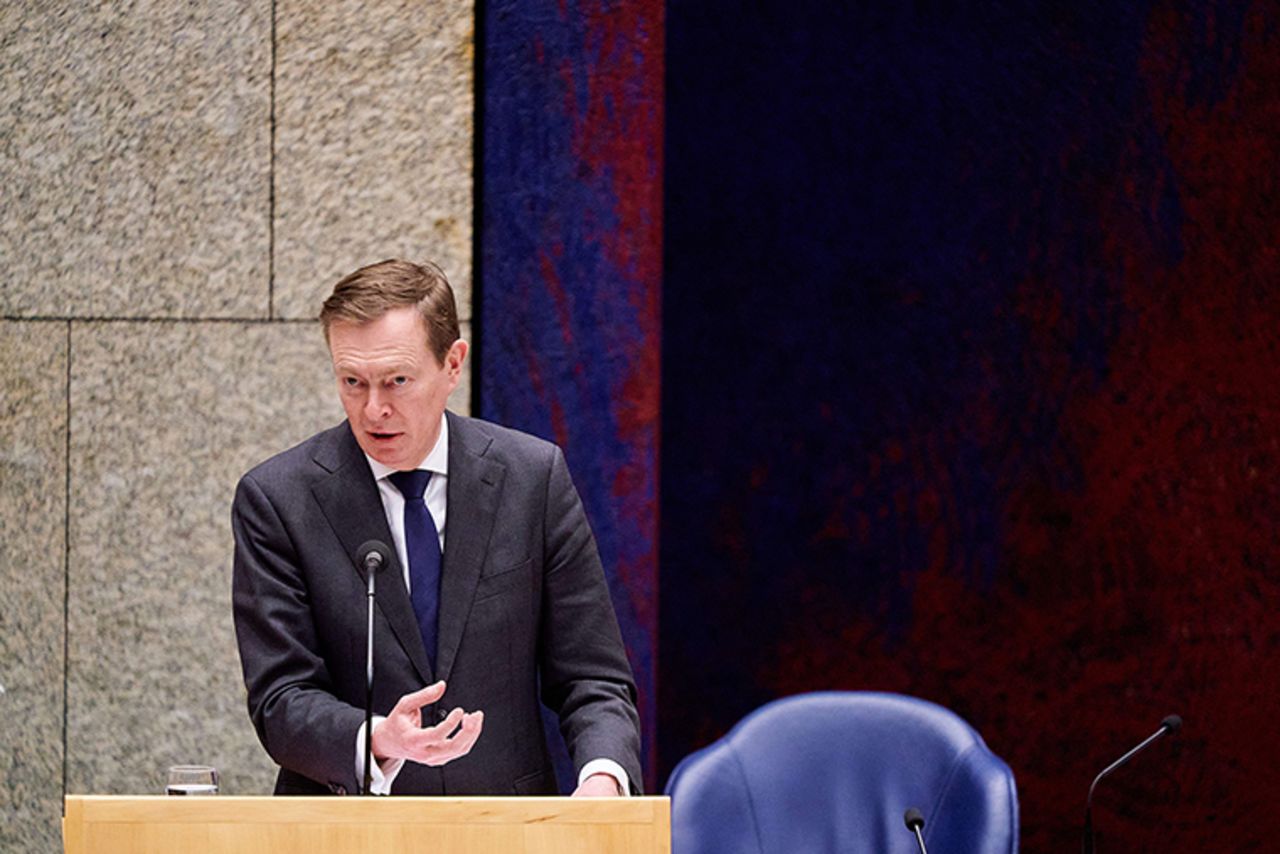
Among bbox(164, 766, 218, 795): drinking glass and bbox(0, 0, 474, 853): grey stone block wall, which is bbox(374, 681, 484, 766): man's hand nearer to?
bbox(164, 766, 218, 795): drinking glass

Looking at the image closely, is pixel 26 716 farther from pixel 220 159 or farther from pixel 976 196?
pixel 976 196

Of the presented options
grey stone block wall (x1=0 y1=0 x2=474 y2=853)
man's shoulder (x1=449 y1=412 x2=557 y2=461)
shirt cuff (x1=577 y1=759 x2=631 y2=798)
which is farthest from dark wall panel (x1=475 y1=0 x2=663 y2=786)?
shirt cuff (x1=577 y1=759 x2=631 y2=798)

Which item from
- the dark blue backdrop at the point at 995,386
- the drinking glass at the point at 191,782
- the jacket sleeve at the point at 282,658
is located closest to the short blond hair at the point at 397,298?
the jacket sleeve at the point at 282,658

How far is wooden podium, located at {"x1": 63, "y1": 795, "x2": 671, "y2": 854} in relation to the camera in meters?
1.87

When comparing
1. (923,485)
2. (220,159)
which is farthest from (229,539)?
(923,485)

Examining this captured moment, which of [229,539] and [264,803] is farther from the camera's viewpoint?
[229,539]

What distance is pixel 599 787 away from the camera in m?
2.29

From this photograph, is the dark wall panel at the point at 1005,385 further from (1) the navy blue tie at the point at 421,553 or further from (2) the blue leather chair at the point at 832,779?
(1) the navy blue tie at the point at 421,553

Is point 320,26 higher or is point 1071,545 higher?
point 320,26

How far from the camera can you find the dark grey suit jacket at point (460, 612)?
2.47m

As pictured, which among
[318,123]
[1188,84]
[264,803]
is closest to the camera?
[264,803]

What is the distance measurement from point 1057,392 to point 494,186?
1.39 m

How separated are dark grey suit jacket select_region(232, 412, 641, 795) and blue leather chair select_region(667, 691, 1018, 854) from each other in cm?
29

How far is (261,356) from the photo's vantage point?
3.65 metres
